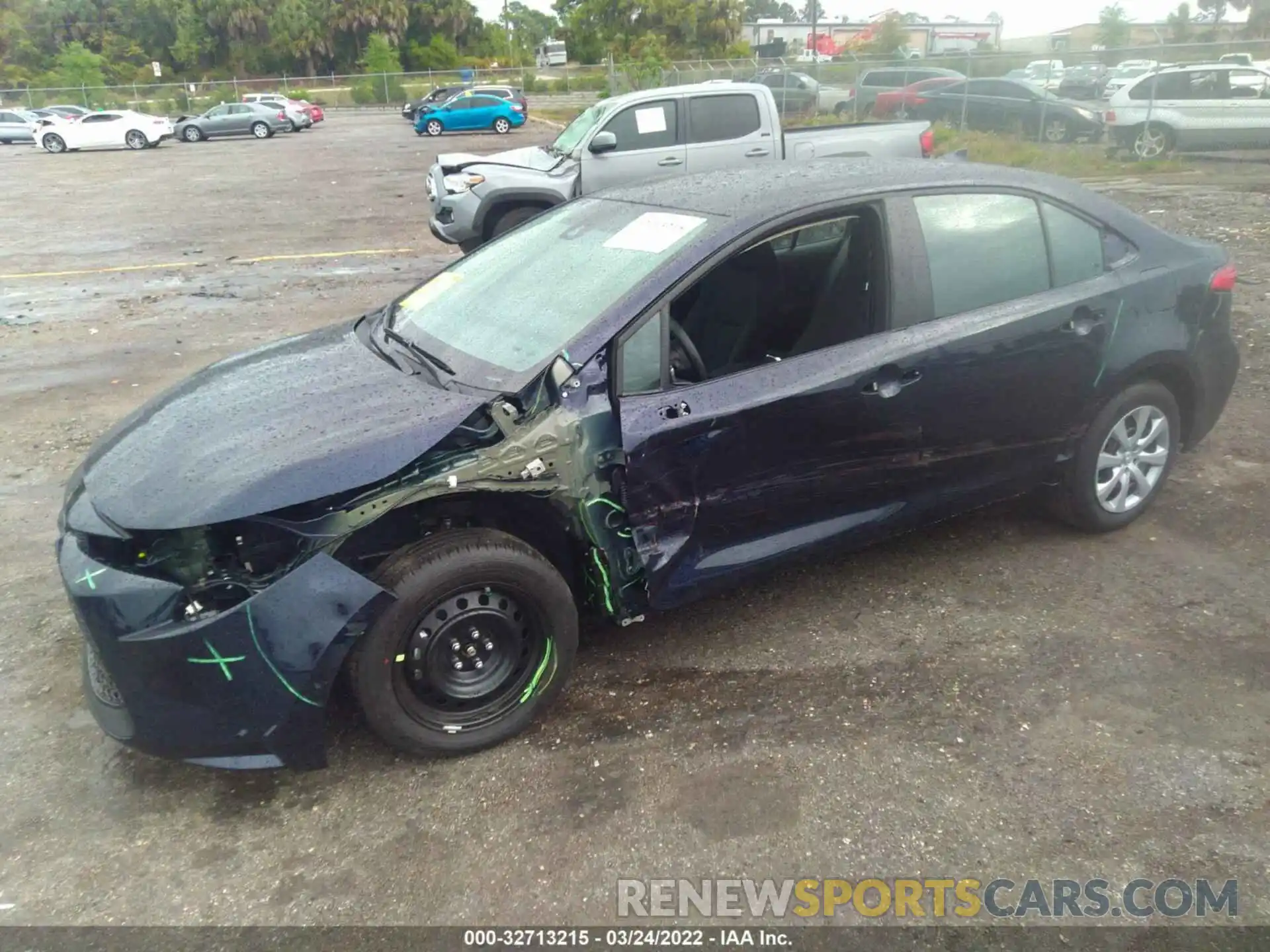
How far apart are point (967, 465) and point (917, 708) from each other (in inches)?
42.2

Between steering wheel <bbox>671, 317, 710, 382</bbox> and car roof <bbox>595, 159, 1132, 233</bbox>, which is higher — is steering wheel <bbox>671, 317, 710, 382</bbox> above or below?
below

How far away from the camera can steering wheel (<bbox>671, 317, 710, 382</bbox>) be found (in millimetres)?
3402

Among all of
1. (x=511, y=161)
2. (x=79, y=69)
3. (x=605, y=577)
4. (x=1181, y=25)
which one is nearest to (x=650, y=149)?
(x=511, y=161)

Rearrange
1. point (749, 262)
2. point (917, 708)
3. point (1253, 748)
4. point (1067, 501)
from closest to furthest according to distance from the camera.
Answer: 1. point (1253, 748)
2. point (917, 708)
3. point (749, 262)
4. point (1067, 501)

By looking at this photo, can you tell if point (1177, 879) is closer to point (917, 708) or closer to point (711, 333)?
point (917, 708)

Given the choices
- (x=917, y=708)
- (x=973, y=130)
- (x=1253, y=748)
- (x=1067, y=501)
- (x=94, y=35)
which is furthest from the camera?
(x=94, y=35)

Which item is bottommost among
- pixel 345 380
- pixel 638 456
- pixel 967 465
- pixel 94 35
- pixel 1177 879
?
pixel 1177 879

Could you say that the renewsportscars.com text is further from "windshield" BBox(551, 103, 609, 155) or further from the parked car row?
the parked car row

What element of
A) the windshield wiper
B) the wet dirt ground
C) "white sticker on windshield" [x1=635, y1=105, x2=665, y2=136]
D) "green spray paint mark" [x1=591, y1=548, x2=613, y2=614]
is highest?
"white sticker on windshield" [x1=635, y1=105, x2=665, y2=136]

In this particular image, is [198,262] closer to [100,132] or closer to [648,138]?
[648,138]

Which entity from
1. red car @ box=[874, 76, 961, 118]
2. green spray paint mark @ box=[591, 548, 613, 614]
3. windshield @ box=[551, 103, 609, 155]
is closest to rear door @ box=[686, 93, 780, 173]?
windshield @ box=[551, 103, 609, 155]

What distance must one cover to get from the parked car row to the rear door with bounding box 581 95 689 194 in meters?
30.8

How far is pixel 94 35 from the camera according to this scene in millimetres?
76125

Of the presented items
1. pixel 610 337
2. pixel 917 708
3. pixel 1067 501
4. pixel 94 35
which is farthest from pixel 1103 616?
pixel 94 35
